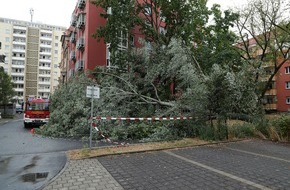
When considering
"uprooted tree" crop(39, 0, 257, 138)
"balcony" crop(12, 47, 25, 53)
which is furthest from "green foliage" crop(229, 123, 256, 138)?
"balcony" crop(12, 47, 25, 53)

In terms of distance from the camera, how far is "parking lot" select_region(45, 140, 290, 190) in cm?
547

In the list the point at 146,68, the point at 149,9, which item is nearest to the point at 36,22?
the point at 149,9

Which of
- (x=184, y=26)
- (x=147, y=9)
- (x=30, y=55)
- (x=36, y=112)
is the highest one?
(x=30, y=55)

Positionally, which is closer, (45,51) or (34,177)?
(34,177)

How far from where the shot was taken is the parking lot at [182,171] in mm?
5470

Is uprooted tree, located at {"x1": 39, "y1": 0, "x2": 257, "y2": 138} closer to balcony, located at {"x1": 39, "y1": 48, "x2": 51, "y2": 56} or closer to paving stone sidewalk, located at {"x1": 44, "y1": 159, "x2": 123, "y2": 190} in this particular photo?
paving stone sidewalk, located at {"x1": 44, "y1": 159, "x2": 123, "y2": 190}

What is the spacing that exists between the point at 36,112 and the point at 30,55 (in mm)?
68610

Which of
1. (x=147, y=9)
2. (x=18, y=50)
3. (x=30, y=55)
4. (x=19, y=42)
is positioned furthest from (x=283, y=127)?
(x=19, y=42)

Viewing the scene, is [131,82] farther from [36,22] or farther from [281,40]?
[36,22]

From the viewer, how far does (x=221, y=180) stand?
5.77 m

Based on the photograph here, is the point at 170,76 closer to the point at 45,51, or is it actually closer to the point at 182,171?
the point at 182,171

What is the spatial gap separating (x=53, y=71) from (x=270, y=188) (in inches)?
3433

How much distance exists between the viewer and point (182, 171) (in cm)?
653

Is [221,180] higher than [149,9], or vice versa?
[149,9]
